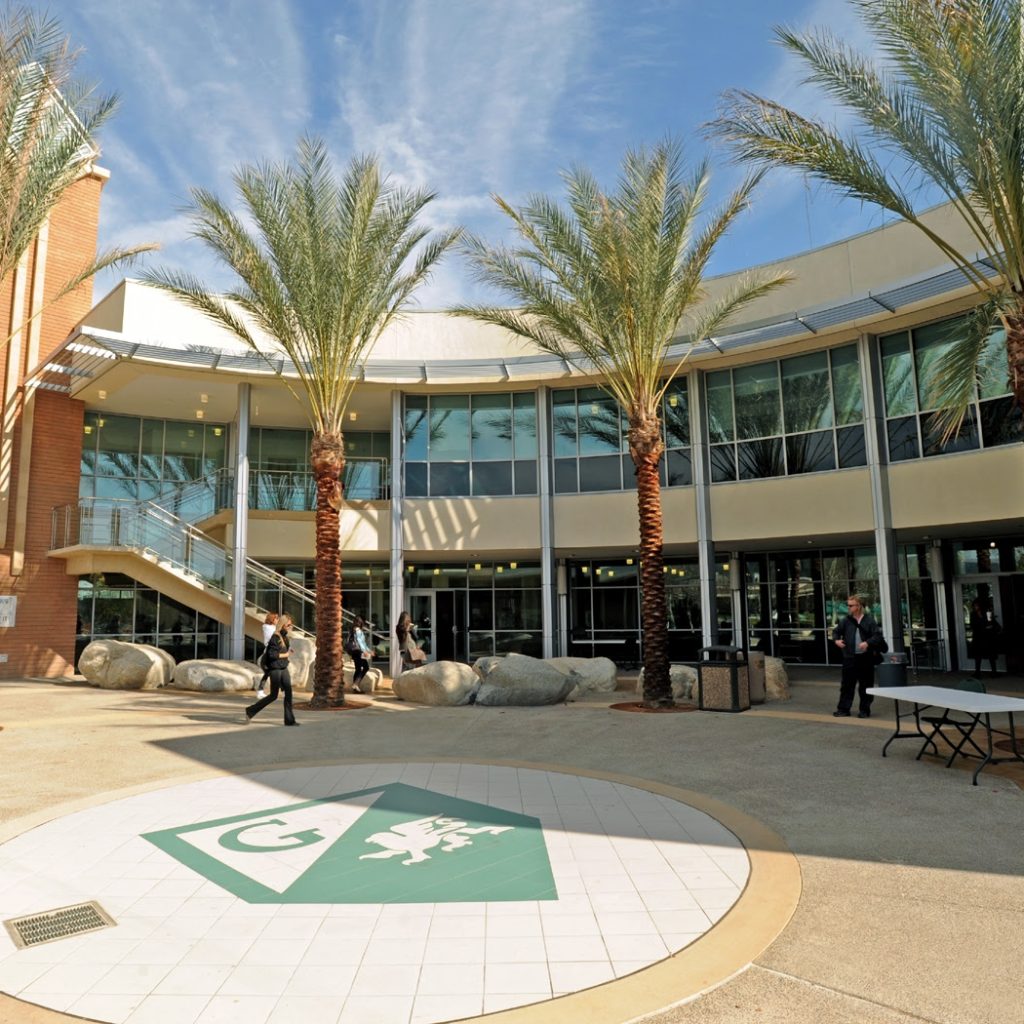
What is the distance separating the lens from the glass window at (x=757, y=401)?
64.2 feet

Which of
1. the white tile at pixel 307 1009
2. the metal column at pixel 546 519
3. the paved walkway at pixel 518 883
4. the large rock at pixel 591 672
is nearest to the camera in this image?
the white tile at pixel 307 1009

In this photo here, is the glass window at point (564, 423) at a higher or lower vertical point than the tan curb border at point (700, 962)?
higher

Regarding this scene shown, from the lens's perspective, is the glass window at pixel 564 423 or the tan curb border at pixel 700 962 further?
the glass window at pixel 564 423

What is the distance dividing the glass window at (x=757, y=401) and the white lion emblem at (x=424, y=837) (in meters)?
14.9

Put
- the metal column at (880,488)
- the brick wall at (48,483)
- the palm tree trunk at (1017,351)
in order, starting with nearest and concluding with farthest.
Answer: the palm tree trunk at (1017,351), the metal column at (880,488), the brick wall at (48,483)

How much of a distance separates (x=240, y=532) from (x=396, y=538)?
4157 millimetres

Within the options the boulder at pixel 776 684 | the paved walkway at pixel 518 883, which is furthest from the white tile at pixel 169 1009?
the boulder at pixel 776 684

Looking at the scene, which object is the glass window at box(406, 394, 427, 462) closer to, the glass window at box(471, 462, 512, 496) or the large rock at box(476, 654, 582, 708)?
the glass window at box(471, 462, 512, 496)

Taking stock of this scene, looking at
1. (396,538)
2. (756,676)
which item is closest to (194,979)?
(756,676)

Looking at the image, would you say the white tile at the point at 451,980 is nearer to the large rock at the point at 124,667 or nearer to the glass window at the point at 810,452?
the large rock at the point at 124,667

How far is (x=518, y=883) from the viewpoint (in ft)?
18.3

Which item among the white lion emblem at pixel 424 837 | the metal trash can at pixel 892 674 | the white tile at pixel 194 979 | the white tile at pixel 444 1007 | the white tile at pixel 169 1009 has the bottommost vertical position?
the white tile at pixel 444 1007

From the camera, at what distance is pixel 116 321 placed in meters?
21.4

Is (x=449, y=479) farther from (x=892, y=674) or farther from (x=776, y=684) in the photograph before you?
(x=892, y=674)
